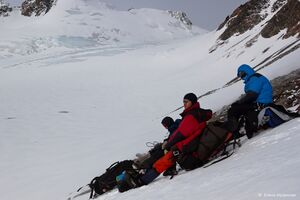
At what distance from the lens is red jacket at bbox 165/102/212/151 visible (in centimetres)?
684

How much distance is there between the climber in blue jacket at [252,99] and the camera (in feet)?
23.9

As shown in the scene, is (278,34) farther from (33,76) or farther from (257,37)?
(33,76)

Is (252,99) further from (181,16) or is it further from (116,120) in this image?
(181,16)

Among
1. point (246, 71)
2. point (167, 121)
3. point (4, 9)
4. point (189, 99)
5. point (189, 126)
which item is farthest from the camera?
point (4, 9)

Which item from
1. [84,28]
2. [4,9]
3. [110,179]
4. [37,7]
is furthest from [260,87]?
[4,9]

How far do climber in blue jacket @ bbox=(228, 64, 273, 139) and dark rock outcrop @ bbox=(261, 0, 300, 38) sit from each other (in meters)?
15.6

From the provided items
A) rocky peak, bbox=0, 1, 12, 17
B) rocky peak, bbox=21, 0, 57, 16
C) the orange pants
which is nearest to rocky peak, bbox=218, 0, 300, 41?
the orange pants

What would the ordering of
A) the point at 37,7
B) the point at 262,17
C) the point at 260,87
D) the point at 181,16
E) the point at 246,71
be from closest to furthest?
the point at 260,87 → the point at 246,71 → the point at 262,17 → the point at 37,7 → the point at 181,16

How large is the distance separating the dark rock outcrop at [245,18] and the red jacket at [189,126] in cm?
2612

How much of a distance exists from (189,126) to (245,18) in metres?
27.6

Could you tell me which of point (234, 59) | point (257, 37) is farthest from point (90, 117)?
point (257, 37)

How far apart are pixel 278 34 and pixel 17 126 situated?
48.8 feet

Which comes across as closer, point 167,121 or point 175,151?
point 175,151

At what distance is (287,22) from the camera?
80.9 feet
